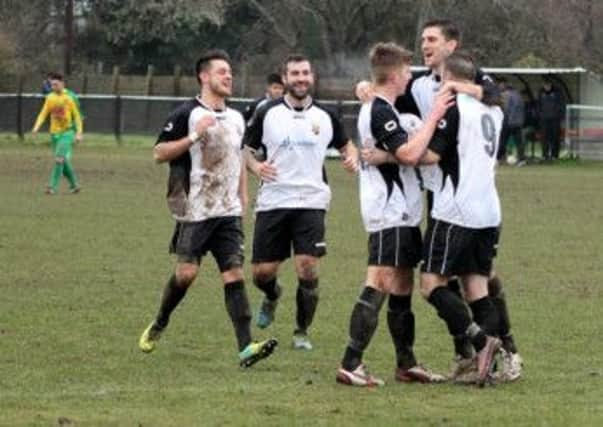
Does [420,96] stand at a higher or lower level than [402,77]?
lower

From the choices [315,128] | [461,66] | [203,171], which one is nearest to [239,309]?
[203,171]

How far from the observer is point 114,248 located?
1931 centimetres

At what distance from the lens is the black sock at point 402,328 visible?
419 inches

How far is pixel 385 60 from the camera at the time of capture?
10.3 meters

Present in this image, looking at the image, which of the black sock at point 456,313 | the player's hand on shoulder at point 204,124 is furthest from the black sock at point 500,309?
the player's hand on shoulder at point 204,124

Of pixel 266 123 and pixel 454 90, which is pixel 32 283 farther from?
pixel 454 90

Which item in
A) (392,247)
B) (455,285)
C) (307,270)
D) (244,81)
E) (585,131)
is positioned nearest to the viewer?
(392,247)

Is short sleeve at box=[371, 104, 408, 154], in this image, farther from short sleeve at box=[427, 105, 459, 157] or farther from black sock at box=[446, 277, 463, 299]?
black sock at box=[446, 277, 463, 299]

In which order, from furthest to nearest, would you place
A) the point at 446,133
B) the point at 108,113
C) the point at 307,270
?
the point at 108,113 → the point at 307,270 → the point at 446,133

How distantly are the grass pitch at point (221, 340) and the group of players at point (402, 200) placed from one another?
292 millimetres

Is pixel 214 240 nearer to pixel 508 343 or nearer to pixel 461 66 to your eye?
pixel 508 343

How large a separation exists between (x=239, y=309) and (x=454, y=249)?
1.77 meters

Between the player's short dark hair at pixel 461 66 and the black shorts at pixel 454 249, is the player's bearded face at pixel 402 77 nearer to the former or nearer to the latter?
the player's short dark hair at pixel 461 66

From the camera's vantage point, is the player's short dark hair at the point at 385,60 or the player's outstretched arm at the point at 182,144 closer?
the player's short dark hair at the point at 385,60
